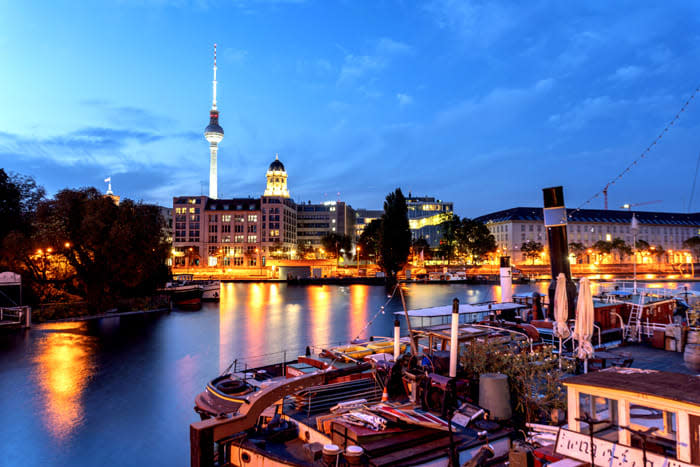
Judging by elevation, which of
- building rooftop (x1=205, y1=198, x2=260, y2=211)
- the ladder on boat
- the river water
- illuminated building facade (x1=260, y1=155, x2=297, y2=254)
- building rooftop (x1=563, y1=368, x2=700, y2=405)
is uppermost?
building rooftop (x1=205, y1=198, x2=260, y2=211)

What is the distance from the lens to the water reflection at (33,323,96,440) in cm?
1678

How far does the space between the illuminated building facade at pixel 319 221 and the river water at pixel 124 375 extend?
115m

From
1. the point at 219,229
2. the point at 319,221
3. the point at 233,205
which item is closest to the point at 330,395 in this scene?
the point at 219,229

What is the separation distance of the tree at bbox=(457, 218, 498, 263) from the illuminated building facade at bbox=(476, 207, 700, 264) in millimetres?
31146

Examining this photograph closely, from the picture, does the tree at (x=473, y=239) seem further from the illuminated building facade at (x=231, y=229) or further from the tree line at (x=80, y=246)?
the tree line at (x=80, y=246)

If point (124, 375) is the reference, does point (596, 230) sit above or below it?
above

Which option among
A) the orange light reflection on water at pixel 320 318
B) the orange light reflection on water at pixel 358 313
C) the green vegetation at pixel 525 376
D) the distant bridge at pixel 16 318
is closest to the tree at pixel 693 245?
the orange light reflection on water at pixel 358 313

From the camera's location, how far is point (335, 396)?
10742 mm

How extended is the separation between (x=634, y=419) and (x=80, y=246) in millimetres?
45049

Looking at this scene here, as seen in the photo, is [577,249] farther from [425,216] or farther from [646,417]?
[646,417]

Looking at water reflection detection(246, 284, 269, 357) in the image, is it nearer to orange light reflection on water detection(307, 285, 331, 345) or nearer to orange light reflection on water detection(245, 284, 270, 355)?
orange light reflection on water detection(245, 284, 270, 355)

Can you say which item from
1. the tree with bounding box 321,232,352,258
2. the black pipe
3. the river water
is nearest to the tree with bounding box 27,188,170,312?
the river water

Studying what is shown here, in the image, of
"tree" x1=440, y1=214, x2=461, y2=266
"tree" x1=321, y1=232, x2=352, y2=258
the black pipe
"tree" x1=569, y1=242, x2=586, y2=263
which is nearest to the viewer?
the black pipe

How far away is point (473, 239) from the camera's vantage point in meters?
114
